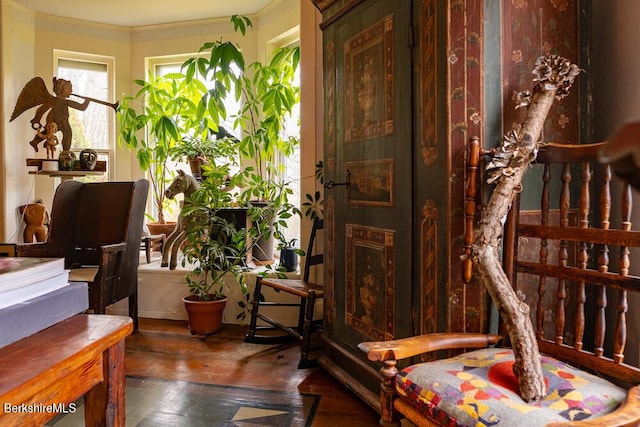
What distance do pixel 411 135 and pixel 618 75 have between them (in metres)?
0.76

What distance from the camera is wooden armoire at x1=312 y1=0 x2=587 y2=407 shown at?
1.63 meters

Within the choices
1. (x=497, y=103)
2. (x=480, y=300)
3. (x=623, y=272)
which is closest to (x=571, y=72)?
(x=497, y=103)

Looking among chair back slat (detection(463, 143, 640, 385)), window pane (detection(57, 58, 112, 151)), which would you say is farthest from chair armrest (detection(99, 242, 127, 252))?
chair back slat (detection(463, 143, 640, 385))

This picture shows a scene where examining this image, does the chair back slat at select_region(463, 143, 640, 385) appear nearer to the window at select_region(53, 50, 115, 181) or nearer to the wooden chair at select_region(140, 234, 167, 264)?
the wooden chair at select_region(140, 234, 167, 264)

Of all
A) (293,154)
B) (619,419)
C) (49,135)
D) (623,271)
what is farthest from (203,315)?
(619,419)

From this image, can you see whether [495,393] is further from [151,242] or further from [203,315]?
[151,242]

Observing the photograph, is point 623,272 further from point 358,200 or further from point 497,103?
point 358,200

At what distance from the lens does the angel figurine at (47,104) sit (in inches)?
153

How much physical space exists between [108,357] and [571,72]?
137 centimetres

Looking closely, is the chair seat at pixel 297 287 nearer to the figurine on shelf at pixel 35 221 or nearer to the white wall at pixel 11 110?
the figurine on shelf at pixel 35 221

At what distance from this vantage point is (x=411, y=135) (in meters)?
1.87

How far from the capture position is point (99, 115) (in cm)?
454

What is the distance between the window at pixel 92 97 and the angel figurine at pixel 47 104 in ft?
1.69

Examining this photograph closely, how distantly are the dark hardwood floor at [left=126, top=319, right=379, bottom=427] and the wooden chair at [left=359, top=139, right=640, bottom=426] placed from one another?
75 centimetres
